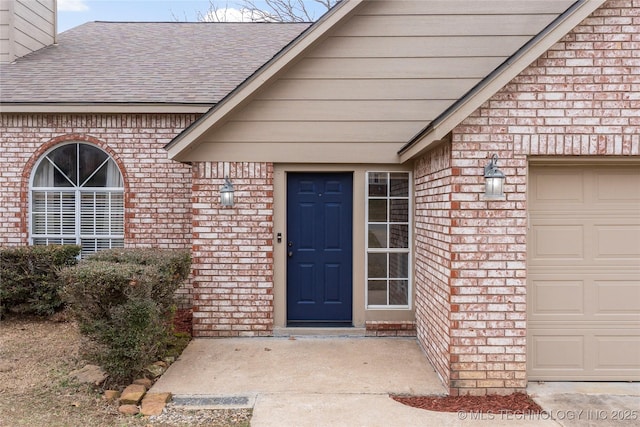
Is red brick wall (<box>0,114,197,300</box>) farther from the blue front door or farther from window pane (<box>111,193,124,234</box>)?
the blue front door

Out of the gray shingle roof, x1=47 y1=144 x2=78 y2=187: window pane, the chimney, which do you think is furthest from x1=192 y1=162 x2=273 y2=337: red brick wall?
the chimney

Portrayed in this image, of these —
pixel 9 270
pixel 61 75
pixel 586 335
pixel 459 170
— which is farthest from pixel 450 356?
pixel 61 75

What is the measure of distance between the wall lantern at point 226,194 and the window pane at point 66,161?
2.92m

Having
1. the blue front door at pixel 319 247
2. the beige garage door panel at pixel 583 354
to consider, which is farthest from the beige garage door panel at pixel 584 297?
the blue front door at pixel 319 247

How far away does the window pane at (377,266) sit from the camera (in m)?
6.22

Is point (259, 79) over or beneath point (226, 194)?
over

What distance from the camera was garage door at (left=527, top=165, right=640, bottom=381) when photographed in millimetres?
4500

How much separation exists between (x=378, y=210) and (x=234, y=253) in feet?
6.78

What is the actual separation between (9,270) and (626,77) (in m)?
8.09

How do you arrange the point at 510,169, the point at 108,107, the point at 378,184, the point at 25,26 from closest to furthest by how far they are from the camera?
the point at 510,169, the point at 378,184, the point at 108,107, the point at 25,26

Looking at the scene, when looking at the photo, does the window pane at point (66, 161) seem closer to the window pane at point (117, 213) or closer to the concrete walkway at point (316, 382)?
the window pane at point (117, 213)

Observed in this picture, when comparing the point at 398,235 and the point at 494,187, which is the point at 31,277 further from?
the point at 494,187

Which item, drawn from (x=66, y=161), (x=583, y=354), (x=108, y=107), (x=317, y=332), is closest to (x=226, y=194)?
(x=317, y=332)

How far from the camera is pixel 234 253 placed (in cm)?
603
